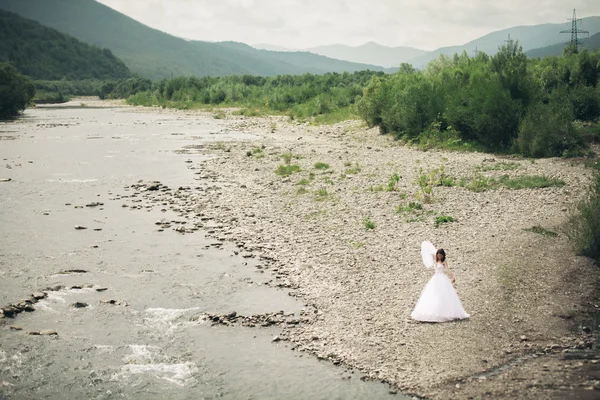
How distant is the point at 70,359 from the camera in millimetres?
10367

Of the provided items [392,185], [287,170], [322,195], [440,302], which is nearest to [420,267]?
[440,302]

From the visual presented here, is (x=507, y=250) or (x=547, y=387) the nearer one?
(x=547, y=387)

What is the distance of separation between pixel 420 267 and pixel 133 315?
7059 millimetres

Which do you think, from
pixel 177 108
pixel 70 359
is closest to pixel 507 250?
pixel 70 359

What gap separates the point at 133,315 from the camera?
12375 mm

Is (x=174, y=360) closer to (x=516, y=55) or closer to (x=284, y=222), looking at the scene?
(x=284, y=222)

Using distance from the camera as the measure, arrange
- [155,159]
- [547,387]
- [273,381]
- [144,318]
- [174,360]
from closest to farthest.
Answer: [547,387] < [273,381] < [174,360] < [144,318] < [155,159]

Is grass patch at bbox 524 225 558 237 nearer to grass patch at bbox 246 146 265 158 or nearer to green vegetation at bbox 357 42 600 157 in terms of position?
green vegetation at bbox 357 42 600 157

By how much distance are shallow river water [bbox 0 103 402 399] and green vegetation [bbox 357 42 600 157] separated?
17.9 metres

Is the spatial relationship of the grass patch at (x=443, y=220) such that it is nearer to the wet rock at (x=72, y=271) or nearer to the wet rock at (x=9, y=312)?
the wet rock at (x=72, y=271)

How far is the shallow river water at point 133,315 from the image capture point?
9.48 metres

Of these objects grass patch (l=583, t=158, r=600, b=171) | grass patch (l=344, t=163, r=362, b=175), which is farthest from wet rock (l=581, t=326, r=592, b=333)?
grass patch (l=344, t=163, r=362, b=175)

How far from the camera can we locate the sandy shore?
32.0 feet

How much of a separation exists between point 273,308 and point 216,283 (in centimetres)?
227
